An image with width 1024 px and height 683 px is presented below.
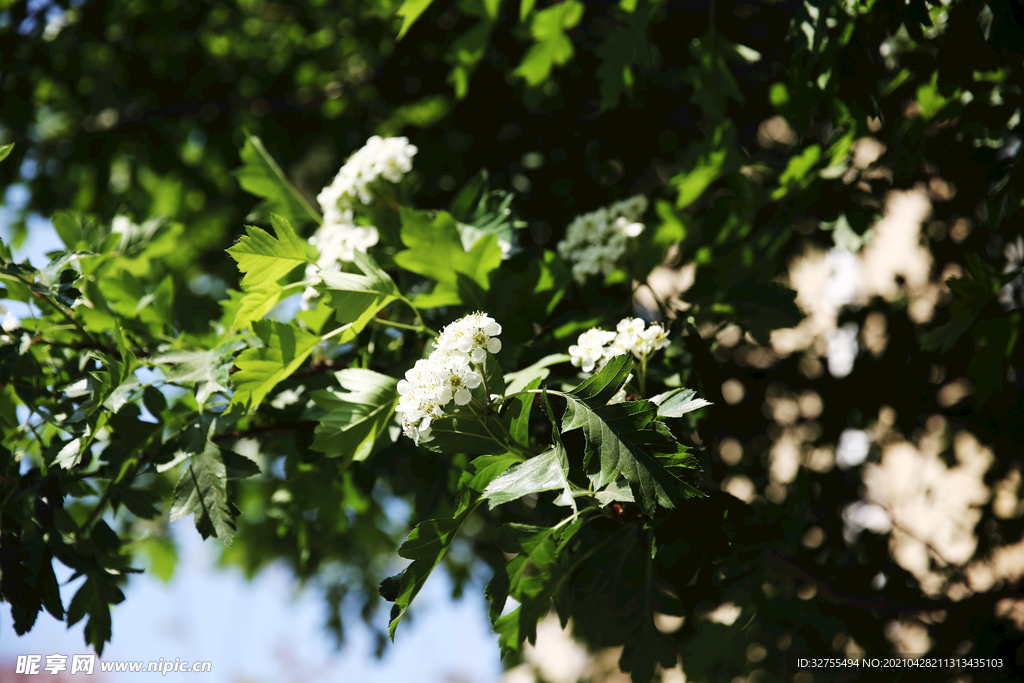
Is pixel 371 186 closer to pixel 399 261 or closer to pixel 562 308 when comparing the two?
pixel 399 261

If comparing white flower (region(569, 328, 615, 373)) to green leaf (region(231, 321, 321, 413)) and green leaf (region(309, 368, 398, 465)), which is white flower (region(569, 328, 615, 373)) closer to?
green leaf (region(309, 368, 398, 465))

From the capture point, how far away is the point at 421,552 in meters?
1.15

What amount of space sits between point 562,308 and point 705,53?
95 cm

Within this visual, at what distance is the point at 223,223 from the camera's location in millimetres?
3996

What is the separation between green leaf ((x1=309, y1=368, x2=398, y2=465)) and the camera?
55.2 inches

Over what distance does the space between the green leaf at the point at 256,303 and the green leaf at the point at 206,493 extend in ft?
0.92

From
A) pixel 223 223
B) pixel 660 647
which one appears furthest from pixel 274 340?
pixel 223 223

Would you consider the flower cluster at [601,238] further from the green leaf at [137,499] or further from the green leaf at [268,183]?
the green leaf at [137,499]

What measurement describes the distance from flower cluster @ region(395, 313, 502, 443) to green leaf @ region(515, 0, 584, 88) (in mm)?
1358

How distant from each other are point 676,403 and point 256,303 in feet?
3.09

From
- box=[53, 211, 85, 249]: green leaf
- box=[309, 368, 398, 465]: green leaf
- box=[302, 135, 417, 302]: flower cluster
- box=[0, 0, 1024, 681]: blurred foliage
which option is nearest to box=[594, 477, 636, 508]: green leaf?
box=[0, 0, 1024, 681]: blurred foliage

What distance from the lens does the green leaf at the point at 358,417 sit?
1.40 meters

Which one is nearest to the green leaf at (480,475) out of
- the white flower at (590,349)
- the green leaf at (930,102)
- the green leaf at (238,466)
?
the white flower at (590,349)

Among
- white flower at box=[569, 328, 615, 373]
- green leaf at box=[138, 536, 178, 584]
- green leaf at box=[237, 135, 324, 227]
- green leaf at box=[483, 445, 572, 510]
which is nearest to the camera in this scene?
green leaf at box=[483, 445, 572, 510]
